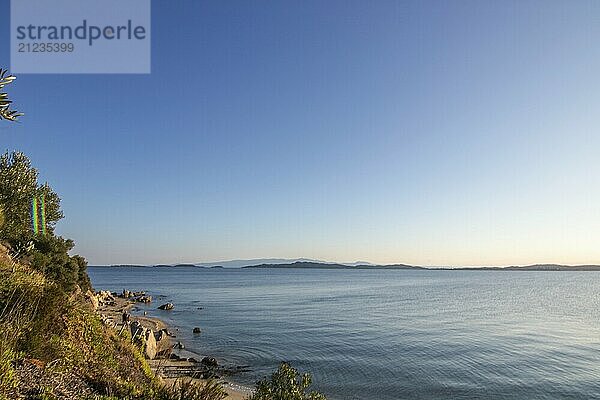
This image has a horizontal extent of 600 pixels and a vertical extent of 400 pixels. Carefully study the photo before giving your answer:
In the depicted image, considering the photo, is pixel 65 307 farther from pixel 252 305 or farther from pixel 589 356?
pixel 252 305

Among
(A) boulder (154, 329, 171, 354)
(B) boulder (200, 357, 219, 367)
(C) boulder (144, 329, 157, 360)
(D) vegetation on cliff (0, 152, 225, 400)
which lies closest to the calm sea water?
(B) boulder (200, 357, 219, 367)

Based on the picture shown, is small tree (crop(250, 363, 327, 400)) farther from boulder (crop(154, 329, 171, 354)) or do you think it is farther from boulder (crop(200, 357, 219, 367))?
boulder (crop(154, 329, 171, 354))

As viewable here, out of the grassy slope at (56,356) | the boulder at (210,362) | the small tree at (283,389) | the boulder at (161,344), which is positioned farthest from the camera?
the boulder at (161,344)

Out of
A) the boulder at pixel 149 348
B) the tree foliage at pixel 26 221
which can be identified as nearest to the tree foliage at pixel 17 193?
the tree foliage at pixel 26 221

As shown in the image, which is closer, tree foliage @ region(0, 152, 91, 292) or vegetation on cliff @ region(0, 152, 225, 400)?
vegetation on cliff @ region(0, 152, 225, 400)

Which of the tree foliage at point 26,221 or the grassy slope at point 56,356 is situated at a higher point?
the tree foliage at point 26,221

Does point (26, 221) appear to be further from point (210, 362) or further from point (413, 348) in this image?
point (413, 348)

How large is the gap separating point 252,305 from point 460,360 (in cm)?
5283

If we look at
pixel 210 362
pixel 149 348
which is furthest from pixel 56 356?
pixel 210 362

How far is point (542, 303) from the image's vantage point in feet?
318

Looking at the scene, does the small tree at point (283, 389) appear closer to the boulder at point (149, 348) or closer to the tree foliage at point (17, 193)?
the boulder at point (149, 348)

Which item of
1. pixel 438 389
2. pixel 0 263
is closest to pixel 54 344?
pixel 0 263

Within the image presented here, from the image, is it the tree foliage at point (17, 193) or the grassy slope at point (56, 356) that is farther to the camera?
the tree foliage at point (17, 193)

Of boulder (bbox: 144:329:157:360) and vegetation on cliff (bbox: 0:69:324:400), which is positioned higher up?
vegetation on cliff (bbox: 0:69:324:400)
